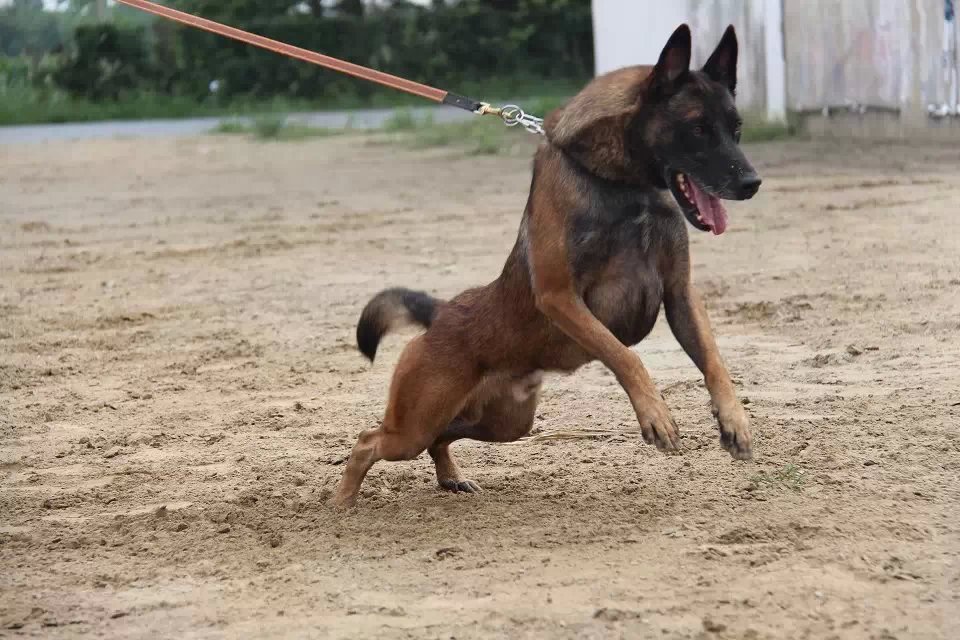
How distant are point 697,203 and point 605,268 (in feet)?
1.17

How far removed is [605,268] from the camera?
14.6 ft

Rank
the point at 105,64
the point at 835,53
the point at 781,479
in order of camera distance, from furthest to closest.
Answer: the point at 105,64, the point at 835,53, the point at 781,479

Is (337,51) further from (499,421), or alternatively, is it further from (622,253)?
(622,253)

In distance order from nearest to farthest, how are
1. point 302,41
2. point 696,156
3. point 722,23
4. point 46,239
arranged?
point 696,156
point 46,239
point 722,23
point 302,41

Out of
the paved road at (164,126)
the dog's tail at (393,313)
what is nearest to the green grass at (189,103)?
the paved road at (164,126)

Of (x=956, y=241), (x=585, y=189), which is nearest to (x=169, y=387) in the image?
(x=585, y=189)

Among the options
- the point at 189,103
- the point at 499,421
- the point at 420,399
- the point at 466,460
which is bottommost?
the point at 466,460

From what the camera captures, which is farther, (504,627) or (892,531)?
(892,531)

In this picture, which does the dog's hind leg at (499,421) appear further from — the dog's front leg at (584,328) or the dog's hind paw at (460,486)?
the dog's front leg at (584,328)

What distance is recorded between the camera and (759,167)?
13.0 m

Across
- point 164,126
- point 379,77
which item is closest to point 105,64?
point 164,126

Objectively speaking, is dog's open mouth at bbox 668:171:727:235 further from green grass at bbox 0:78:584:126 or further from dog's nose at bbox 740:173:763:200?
green grass at bbox 0:78:584:126

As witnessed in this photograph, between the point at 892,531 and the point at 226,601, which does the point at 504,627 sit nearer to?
the point at 226,601

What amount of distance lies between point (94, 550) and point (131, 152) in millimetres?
15191
